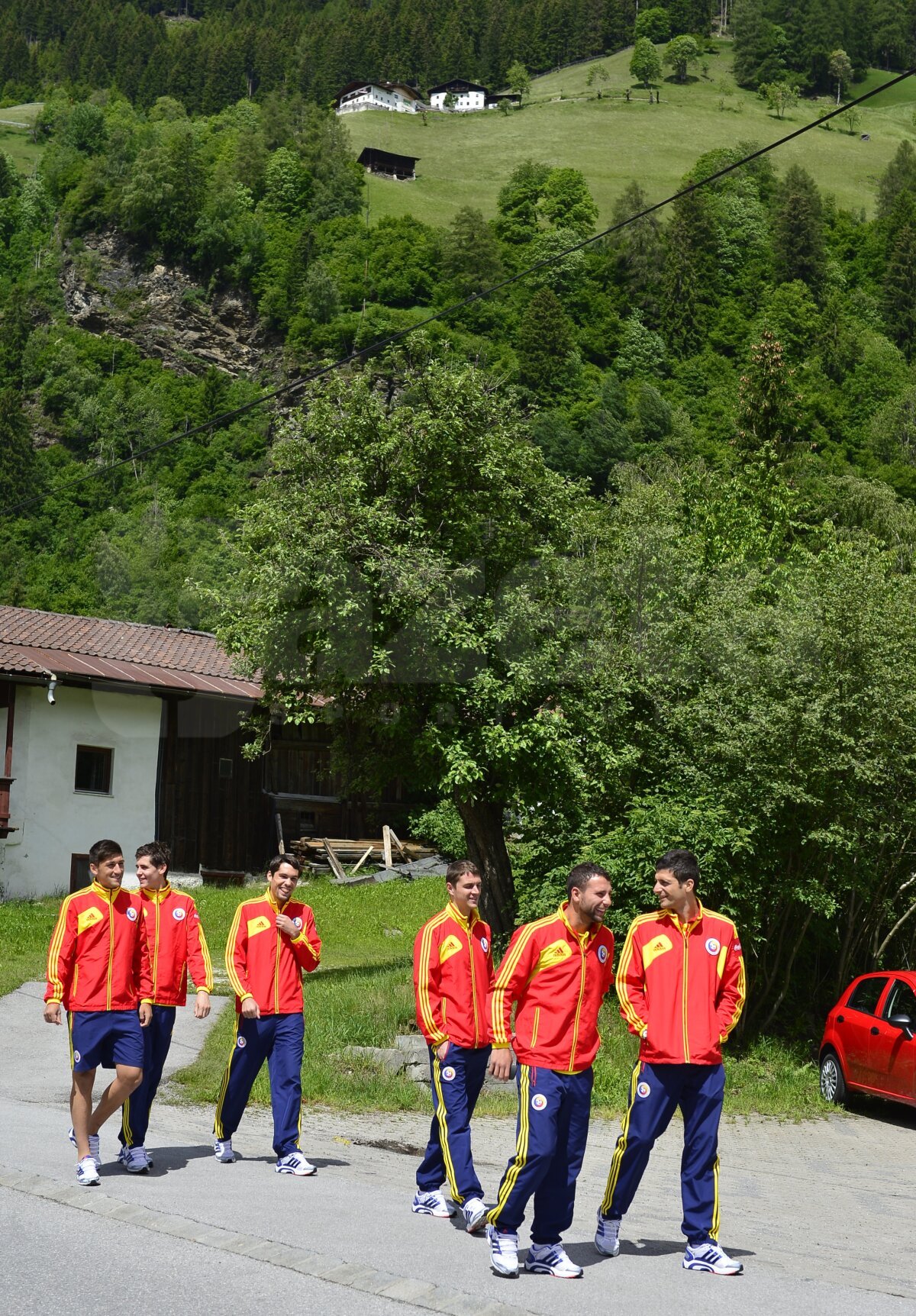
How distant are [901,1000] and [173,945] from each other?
298 inches

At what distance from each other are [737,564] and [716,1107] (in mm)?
15219

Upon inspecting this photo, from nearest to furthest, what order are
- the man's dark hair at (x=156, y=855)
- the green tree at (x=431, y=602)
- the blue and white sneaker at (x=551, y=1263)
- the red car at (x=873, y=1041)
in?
1. the blue and white sneaker at (x=551, y=1263)
2. the man's dark hair at (x=156, y=855)
3. the red car at (x=873, y=1041)
4. the green tree at (x=431, y=602)

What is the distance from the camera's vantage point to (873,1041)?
A: 13.1 m

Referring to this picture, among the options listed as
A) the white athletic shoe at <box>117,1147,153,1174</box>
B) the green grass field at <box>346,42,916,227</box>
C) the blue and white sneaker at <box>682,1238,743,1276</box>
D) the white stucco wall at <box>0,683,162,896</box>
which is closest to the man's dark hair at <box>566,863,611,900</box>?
the blue and white sneaker at <box>682,1238,743,1276</box>

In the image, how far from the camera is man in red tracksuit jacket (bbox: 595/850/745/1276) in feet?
21.6

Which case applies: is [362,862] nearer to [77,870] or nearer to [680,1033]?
[77,870]

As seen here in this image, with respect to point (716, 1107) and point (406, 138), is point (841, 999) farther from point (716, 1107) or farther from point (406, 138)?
point (406, 138)

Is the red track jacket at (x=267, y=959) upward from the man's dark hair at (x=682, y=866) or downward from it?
downward

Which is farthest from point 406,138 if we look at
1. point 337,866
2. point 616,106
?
point 337,866

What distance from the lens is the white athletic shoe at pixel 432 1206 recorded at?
7.29m

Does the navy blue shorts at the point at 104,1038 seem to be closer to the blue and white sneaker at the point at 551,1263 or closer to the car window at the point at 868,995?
the blue and white sneaker at the point at 551,1263

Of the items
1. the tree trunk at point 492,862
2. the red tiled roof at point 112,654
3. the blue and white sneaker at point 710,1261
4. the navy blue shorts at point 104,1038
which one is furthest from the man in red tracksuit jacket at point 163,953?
the red tiled roof at point 112,654

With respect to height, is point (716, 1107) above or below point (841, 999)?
above

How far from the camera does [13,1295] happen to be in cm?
532
